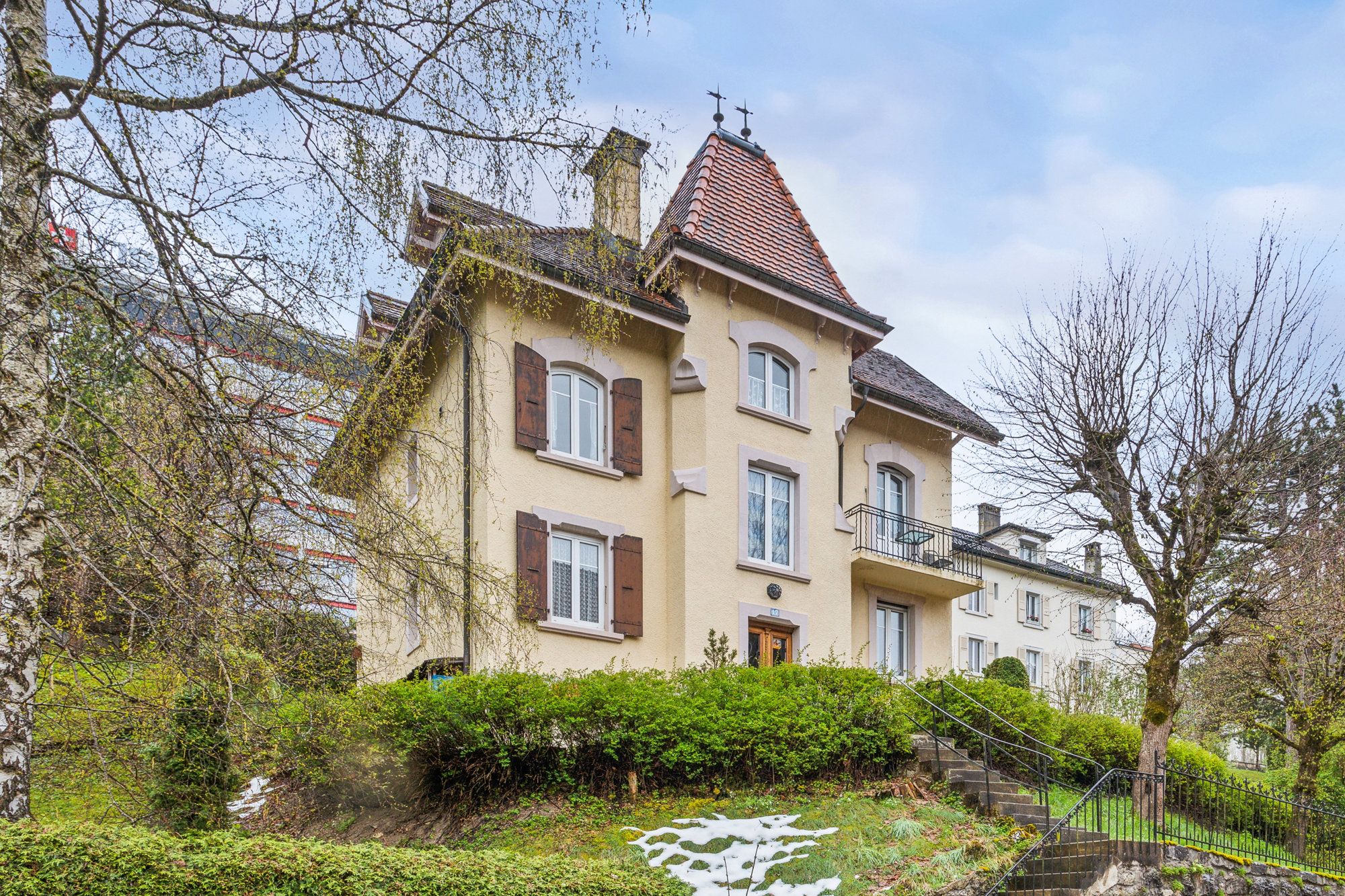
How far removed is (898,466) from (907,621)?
2877mm

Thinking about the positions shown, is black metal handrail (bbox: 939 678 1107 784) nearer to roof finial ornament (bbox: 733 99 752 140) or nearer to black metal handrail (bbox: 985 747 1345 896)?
Result: black metal handrail (bbox: 985 747 1345 896)

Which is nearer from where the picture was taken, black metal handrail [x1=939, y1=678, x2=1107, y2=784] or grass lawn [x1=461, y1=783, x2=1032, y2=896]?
grass lawn [x1=461, y1=783, x2=1032, y2=896]

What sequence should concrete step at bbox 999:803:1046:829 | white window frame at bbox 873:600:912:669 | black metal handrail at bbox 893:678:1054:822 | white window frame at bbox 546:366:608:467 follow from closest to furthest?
concrete step at bbox 999:803:1046:829, black metal handrail at bbox 893:678:1054:822, white window frame at bbox 546:366:608:467, white window frame at bbox 873:600:912:669

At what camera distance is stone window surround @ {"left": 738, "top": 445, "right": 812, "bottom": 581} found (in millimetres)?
17141

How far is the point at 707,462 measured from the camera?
1695cm

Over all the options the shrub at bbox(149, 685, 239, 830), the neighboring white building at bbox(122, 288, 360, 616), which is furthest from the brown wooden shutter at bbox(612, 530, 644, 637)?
the neighboring white building at bbox(122, 288, 360, 616)

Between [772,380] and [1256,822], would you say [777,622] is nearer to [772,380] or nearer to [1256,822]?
[772,380]

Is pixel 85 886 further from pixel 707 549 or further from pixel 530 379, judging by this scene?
pixel 707 549

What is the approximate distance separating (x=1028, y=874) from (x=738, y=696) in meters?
3.82

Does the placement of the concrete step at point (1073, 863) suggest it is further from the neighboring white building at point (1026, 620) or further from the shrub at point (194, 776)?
the neighboring white building at point (1026, 620)

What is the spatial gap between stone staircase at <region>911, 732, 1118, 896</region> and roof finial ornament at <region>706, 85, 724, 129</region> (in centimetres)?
1178

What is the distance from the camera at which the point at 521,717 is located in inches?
483

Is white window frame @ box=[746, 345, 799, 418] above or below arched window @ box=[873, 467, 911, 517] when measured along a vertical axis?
above

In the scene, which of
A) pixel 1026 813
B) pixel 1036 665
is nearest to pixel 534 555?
pixel 1026 813
